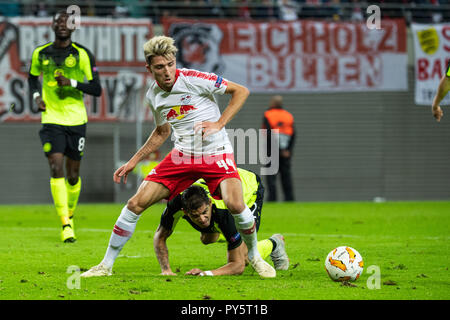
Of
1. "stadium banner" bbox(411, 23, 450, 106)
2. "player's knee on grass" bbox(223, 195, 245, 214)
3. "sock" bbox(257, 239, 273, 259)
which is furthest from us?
"stadium banner" bbox(411, 23, 450, 106)

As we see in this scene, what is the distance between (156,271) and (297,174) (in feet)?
42.0

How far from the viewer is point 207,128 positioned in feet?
20.4

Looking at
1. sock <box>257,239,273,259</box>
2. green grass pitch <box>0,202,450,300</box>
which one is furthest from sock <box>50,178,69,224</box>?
sock <box>257,239,273,259</box>

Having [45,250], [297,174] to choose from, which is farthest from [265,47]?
[45,250]

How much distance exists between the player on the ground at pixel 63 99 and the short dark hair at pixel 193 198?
3.43 meters

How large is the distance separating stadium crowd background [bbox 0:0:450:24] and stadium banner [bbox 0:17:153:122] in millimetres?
739

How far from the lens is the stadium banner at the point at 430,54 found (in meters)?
18.5

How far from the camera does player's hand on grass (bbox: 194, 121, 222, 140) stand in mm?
6180

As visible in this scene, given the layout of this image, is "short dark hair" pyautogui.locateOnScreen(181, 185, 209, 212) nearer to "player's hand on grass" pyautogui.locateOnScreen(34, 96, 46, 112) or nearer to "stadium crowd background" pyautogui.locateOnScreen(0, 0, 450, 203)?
"player's hand on grass" pyautogui.locateOnScreen(34, 96, 46, 112)

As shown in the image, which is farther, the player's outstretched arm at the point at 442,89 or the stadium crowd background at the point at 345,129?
the stadium crowd background at the point at 345,129

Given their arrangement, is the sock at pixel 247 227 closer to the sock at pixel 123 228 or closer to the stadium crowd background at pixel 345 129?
the sock at pixel 123 228

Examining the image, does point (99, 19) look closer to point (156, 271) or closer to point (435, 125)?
point (435, 125)

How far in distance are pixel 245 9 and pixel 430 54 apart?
4704 millimetres

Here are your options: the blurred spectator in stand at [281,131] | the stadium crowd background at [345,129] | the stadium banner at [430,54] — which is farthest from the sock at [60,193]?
the stadium banner at [430,54]
